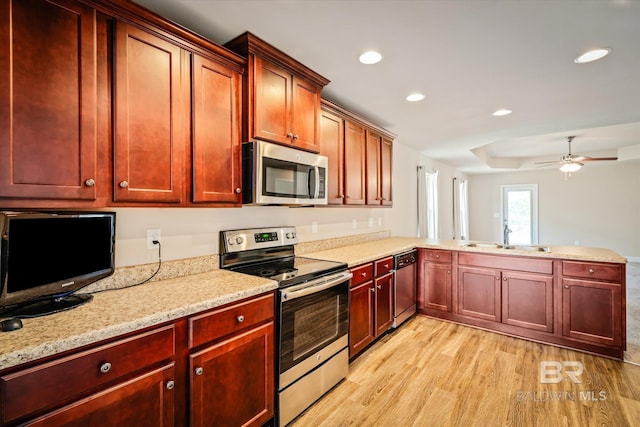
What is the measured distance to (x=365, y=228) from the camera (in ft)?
12.9

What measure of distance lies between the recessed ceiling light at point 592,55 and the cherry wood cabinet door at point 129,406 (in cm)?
314

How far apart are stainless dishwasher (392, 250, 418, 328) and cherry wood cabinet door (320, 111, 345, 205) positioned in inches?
37.1

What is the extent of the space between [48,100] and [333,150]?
6.67ft

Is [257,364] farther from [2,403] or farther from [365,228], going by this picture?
[365,228]

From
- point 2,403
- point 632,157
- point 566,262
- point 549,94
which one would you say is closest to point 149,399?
point 2,403

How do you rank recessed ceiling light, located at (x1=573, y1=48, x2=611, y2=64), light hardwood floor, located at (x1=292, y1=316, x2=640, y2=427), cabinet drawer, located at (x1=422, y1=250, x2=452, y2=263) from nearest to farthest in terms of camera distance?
light hardwood floor, located at (x1=292, y1=316, x2=640, y2=427) < recessed ceiling light, located at (x1=573, y1=48, x2=611, y2=64) < cabinet drawer, located at (x1=422, y1=250, x2=452, y2=263)

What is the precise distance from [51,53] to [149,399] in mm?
1462

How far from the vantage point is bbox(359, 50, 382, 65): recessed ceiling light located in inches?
81.7

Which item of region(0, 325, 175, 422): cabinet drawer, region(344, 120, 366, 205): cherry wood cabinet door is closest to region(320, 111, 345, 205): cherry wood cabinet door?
region(344, 120, 366, 205): cherry wood cabinet door

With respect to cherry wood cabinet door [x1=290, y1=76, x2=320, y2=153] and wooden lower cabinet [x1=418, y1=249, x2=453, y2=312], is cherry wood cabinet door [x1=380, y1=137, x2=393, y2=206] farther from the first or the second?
cherry wood cabinet door [x1=290, y1=76, x2=320, y2=153]

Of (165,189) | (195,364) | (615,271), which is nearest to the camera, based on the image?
(195,364)

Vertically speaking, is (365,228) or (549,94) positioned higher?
(549,94)

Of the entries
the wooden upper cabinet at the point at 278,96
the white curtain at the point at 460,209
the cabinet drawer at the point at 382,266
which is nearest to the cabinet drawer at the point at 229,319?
the wooden upper cabinet at the point at 278,96

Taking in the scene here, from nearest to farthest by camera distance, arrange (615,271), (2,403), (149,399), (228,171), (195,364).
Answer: (2,403) < (149,399) < (195,364) < (228,171) < (615,271)
